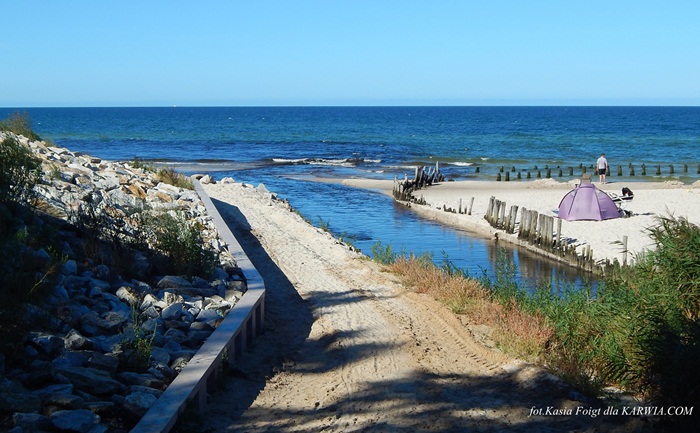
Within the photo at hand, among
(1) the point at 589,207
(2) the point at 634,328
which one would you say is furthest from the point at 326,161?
(2) the point at 634,328

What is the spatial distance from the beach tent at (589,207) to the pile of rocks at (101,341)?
1462cm

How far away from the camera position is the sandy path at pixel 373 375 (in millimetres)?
6598

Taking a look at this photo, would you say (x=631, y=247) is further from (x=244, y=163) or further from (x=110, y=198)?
(x=244, y=163)

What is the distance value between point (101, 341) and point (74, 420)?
181 cm

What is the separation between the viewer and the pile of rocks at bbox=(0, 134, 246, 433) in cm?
569

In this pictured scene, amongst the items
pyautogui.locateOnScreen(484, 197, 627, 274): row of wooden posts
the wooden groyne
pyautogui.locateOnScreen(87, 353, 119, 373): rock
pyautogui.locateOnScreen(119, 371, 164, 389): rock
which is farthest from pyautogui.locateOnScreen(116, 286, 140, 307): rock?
the wooden groyne

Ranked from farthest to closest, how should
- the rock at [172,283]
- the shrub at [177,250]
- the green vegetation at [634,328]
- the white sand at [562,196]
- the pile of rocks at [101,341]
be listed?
1. the white sand at [562,196]
2. the shrub at [177,250]
3. the rock at [172,283]
4. the green vegetation at [634,328]
5. the pile of rocks at [101,341]

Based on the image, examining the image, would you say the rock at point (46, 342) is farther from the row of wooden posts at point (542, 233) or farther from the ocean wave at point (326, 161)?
the ocean wave at point (326, 161)

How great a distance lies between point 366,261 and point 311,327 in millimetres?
4371

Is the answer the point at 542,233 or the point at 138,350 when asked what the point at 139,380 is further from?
the point at 542,233

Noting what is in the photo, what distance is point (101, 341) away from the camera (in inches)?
285

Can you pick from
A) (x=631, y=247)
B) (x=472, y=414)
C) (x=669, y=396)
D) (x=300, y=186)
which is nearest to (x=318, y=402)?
(x=472, y=414)

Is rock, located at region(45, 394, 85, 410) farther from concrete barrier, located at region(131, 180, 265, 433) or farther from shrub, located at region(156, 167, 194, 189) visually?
shrub, located at region(156, 167, 194, 189)

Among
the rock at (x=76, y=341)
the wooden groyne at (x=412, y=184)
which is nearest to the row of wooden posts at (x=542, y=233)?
the wooden groyne at (x=412, y=184)
